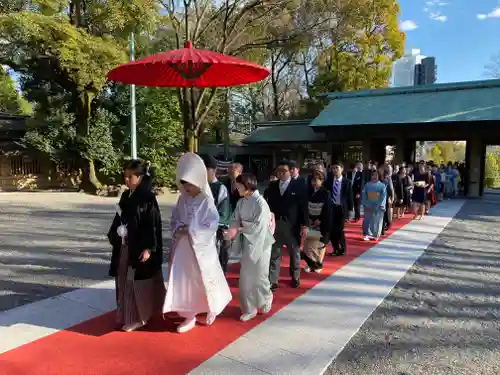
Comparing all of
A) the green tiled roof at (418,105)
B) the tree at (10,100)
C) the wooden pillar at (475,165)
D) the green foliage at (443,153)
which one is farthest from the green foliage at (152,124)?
the green foliage at (443,153)

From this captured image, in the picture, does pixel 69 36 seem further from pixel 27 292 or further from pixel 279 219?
pixel 279 219

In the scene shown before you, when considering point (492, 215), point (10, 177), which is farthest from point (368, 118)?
point (10, 177)

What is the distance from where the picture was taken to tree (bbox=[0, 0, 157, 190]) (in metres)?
12.1

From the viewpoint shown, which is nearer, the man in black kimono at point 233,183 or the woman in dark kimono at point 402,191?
the man in black kimono at point 233,183

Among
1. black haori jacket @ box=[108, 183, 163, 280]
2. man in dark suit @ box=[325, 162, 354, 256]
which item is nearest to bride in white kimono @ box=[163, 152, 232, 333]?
black haori jacket @ box=[108, 183, 163, 280]

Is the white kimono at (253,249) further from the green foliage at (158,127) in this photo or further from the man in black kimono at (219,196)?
the green foliage at (158,127)

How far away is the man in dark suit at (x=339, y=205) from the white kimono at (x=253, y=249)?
273 cm

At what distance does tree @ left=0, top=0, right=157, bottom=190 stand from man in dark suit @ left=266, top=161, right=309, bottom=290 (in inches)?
401

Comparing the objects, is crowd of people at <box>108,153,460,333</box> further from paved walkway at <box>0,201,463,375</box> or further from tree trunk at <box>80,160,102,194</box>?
tree trunk at <box>80,160,102,194</box>

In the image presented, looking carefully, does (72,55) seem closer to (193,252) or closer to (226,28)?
(226,28)

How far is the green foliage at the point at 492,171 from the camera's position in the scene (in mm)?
24875

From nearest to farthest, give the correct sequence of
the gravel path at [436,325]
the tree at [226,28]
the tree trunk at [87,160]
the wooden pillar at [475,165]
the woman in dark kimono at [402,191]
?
the gravel path at [436,325], the woman in dark kimono at [402,191], the tree at [226,28], the wooden pillar at [475,165], the tree trunk at [87,160]

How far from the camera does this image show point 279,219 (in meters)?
4.56

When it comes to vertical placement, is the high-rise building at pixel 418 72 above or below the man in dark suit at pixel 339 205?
above
